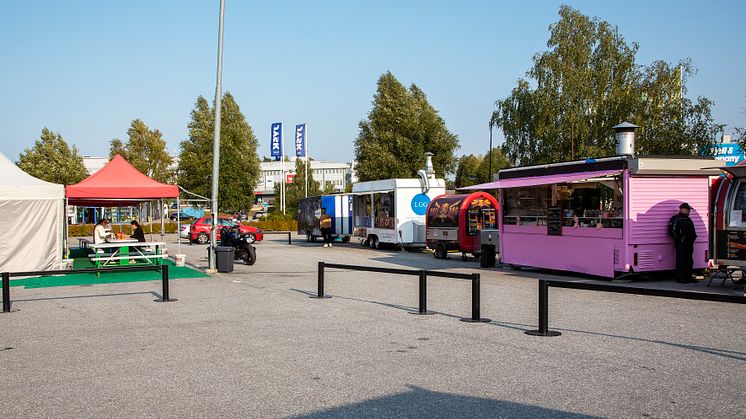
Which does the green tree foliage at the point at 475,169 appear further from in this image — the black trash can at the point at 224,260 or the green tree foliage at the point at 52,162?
the black trash can at the point at 224,260

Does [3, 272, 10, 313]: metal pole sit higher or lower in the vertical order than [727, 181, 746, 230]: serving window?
lower

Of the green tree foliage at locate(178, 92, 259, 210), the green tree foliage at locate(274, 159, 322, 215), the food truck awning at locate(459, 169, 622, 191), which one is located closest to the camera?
the food truck awning at locate(459, 169, 622, 191)

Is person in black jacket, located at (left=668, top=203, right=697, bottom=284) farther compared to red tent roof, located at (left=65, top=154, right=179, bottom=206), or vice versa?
red tent roof, located at (left=65, top=154, right=179, bottom=206)

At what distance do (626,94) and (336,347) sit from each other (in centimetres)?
3072

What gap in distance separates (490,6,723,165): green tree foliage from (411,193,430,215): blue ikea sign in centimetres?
938

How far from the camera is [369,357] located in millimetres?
8031

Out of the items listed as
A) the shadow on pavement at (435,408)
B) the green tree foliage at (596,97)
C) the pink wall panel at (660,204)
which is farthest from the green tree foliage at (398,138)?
the shadow on pavement at (435,408)

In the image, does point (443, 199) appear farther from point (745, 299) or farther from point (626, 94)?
point (745, 299)

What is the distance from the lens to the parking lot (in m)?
6.06

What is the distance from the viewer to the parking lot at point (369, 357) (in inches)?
239

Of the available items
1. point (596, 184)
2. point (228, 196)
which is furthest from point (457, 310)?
point (228, 196)

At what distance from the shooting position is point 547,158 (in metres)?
38.9

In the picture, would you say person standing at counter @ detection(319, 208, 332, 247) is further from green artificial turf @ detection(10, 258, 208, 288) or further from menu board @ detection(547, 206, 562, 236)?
menu board @ detection(547, 206, 562, 236)

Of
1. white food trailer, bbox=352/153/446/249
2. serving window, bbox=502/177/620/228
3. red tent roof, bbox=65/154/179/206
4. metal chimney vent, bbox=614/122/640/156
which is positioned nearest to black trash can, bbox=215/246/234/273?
red tent roof, bbox=65/154/179/206
